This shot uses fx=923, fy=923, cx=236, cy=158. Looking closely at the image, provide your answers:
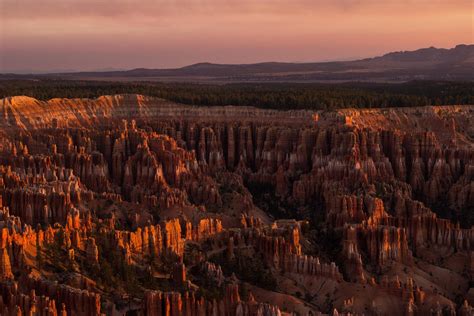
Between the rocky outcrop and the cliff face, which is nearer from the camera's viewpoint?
the rocky outcrop

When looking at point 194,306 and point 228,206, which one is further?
point 228,206

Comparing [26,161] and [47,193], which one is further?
[26,161]

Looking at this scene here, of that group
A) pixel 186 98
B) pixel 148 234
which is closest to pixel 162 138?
pixel 186 98

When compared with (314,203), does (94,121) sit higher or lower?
higher

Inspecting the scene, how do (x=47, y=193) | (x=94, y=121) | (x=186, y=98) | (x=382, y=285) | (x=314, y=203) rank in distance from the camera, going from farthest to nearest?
1. (x=186, y=98)
2. (x=94, y=121)
3. (x=314, y=203)
4. (x=47, y=193)
5. (x=382, y=285)

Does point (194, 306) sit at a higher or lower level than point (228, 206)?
higher

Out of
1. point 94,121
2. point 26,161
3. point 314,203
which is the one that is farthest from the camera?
point 94,121

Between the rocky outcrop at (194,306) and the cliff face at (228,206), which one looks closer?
the rocky outcrop at (194,306)

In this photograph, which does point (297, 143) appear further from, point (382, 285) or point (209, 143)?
point (382, 285)
